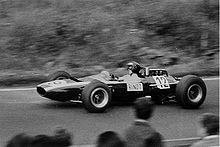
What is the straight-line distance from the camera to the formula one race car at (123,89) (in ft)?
36.7

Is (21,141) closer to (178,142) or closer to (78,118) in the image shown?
(178,142)

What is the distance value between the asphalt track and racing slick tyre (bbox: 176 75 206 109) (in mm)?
162

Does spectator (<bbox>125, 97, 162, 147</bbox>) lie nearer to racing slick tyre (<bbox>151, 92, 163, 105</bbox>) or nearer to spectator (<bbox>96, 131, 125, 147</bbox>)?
spectator (<bbox>96, 131, 125, 147</bbox>)

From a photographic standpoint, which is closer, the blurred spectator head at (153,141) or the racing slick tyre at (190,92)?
the blurred spectator head at (153,141)

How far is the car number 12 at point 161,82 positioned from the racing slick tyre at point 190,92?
0.35 metres

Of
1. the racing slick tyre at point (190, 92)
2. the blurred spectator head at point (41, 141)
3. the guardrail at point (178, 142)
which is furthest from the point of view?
the racing slick tyre at point (190, 92)

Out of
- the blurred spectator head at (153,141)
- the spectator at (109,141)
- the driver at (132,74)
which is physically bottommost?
the blurred spectator head at (153,141)

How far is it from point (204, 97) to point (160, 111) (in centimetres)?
98

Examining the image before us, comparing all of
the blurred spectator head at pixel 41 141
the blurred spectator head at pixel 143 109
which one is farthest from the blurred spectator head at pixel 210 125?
the blurred spectator head at pixel 41 141

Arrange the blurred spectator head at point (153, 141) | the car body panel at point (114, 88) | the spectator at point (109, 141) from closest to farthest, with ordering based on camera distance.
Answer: the spectator at point (109, 141) → the blurred spectator head at point (153, 141) → the car body panel at point (114, 88)

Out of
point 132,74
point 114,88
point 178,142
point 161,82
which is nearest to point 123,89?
point 114,88

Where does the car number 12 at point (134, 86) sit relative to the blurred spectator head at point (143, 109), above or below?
below

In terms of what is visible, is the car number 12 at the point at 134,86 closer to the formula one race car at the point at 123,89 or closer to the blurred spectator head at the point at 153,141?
the formula one race car at the point at 123,89

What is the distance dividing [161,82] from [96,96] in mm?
1507
